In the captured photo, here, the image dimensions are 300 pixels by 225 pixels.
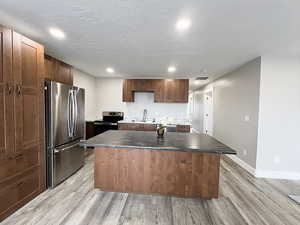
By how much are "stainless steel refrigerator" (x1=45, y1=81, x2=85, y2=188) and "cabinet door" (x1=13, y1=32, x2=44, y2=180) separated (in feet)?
0.42

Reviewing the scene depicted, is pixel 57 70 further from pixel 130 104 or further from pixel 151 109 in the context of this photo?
pixel 151 109

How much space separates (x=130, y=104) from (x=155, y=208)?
3964 millimetres

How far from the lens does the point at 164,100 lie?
209 inches

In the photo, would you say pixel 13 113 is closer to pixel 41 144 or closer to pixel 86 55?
pixel 41 144

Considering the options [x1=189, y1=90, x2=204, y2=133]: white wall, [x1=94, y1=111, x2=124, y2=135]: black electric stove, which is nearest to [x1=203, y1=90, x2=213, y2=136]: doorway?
[x1=189, y1=90, x2=204, y2=133]: white wall


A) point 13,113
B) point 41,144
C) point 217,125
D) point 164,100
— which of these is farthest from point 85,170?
point 217,125

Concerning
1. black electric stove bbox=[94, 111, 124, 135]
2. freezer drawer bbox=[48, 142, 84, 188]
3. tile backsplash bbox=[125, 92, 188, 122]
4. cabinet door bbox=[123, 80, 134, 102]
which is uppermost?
cabinet door bbox=[123, 80, 134, 102]

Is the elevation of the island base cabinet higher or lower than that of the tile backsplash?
lower

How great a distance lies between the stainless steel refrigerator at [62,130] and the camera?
2.61 meters

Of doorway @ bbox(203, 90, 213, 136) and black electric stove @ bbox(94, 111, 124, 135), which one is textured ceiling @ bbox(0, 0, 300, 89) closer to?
black electric stove @ bbox(94, 111, 124, 135)

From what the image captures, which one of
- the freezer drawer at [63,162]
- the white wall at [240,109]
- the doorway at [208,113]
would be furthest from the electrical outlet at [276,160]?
the freezer drawer at [63,162]

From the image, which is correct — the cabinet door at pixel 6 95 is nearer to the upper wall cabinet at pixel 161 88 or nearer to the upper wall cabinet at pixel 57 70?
the upper wall cabinet at pixel 57 70

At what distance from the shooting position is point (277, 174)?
10.6 ft

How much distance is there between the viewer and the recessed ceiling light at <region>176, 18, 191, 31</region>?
1.95 metres
